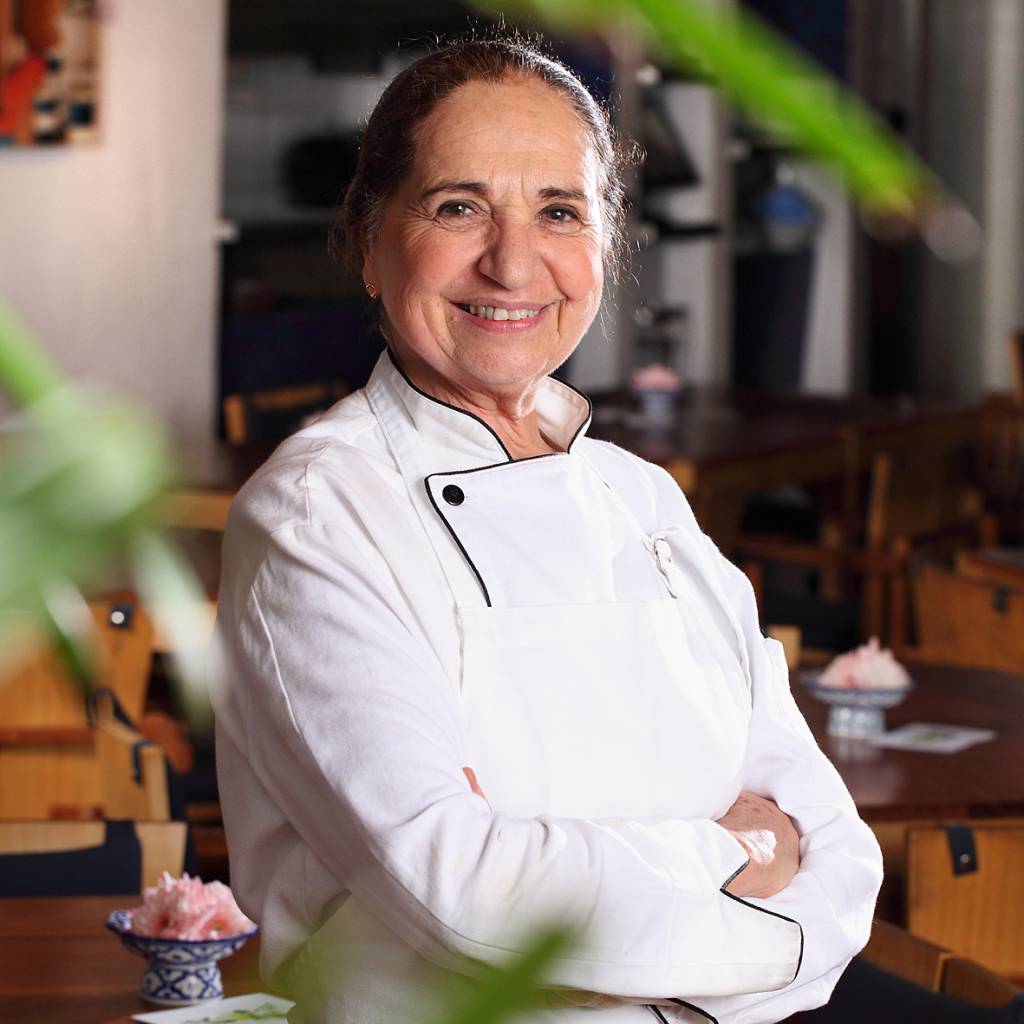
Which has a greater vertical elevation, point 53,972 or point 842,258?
point 842,258

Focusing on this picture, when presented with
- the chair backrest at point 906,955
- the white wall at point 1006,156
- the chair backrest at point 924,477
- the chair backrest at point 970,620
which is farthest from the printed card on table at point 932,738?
the white wall at point 1006,156

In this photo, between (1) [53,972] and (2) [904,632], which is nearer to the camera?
(1) [53,972]

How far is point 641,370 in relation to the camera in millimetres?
8617

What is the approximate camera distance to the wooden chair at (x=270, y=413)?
20.5ft

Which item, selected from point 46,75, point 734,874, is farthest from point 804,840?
point 46,75

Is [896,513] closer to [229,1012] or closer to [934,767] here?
[934,767]

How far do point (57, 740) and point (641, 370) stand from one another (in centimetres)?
511

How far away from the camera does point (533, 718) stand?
1.43 metres

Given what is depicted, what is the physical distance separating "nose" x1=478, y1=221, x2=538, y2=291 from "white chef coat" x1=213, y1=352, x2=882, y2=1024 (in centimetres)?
13

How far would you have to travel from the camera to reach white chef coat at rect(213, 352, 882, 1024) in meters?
1.31

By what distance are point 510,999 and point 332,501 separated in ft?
4.09

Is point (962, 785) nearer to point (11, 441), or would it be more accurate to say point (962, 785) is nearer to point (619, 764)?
point (619, 764)

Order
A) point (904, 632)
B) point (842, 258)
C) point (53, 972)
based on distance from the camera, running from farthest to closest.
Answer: point (842, 258)
point (904, 632)
point (53, 972)

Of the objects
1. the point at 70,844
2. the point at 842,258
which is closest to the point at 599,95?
the point at 70,844
